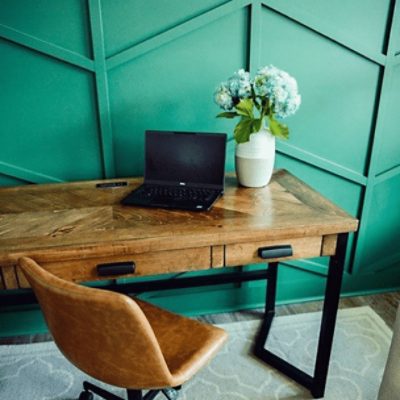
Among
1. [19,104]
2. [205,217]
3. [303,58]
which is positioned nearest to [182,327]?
[205,217]

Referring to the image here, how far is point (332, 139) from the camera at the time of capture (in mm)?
2070

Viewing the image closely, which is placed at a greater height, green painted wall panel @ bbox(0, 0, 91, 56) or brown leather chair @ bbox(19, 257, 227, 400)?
green painted wall panel @ bbox(0, 0, 91, 56)

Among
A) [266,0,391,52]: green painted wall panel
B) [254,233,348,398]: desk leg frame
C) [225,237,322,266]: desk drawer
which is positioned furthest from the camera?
[266,0,391,52]: green painted wall panel

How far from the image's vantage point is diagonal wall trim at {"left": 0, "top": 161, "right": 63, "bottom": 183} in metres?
1.83

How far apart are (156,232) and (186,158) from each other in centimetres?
48

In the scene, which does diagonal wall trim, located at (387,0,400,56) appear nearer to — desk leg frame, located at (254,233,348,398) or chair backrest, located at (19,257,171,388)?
desk leg frame, located at (254,233,348,398)

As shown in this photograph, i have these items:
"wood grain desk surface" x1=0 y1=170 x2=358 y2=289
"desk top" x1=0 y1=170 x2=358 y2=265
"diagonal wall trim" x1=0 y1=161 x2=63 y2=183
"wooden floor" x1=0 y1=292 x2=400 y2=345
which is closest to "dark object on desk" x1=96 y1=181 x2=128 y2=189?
"desk top" x1=0 y1=170 x2=358 y2=265

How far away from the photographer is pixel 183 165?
1.70 metres

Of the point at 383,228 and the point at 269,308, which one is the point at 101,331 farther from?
the point at 383,228

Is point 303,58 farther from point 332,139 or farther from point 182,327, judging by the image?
point 182,327

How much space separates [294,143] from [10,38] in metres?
1.39

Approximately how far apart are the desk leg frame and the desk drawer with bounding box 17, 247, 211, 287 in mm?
503

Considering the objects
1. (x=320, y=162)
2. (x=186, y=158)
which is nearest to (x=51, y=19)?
(x=186, y=158)

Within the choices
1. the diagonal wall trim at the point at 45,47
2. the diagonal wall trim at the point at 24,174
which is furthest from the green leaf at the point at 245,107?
the diagonal wall trim at the point at 24,174
